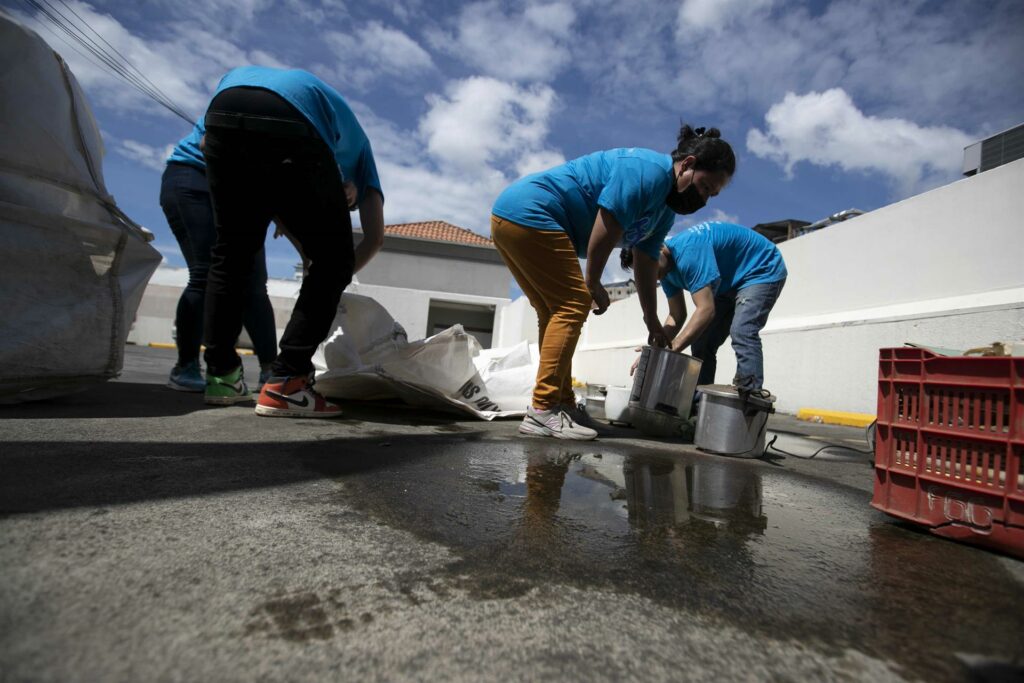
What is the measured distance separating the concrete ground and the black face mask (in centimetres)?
144

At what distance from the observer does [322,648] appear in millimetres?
597

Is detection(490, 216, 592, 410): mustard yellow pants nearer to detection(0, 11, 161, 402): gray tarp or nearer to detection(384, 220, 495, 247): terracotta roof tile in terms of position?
detection(0, 11, 161, 402): gray tarp

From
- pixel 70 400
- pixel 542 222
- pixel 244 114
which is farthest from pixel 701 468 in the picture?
pixel 70 400

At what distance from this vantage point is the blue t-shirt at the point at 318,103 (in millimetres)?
2016

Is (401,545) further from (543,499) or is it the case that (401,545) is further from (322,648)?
(543,499)

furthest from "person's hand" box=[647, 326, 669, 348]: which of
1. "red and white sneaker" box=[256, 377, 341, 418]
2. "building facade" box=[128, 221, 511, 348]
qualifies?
"building facade" box=[128, 221, 511, 348]

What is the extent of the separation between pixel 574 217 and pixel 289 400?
1508mm

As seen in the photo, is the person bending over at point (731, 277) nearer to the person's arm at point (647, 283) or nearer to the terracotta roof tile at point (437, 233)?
the person's arm at point (647, 283)

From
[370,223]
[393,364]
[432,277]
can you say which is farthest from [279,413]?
[432,277]

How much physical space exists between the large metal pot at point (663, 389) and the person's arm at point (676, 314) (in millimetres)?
676

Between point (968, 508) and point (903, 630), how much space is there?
648 millimetres

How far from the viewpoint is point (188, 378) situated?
306 cm

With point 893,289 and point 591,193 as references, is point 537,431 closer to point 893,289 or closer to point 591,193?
point 591,193

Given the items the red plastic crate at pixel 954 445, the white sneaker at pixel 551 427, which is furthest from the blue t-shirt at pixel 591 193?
the red plastic crate at pixel 954 445
